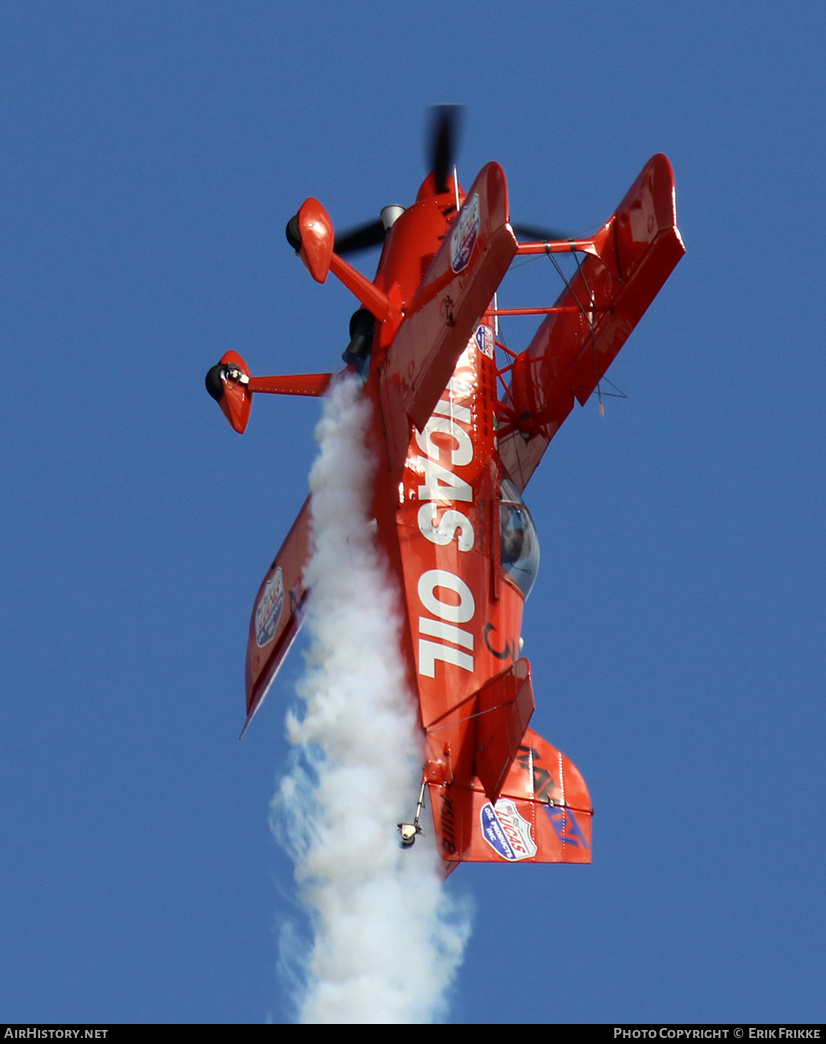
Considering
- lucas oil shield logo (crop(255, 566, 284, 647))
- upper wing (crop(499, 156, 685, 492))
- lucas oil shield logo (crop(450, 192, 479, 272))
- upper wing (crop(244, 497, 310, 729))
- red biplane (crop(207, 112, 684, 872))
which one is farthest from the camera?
lucas oil shield logo (crop(255, 566, 284, 647))

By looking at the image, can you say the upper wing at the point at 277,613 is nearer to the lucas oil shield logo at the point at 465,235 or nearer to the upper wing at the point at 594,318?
the upper wing at the point at 594,318

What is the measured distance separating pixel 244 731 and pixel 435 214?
800cm

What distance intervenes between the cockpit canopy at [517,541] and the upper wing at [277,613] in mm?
2878

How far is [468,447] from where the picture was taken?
26.5 m

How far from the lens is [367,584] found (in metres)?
25.7

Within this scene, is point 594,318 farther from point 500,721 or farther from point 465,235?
point 500,721

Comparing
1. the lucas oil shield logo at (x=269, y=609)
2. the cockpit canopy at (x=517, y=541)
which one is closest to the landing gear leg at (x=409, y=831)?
the cockpit canopy at (x=517, y=541)

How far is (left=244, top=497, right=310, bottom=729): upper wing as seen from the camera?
91.6 ft

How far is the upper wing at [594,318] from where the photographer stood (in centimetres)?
2541

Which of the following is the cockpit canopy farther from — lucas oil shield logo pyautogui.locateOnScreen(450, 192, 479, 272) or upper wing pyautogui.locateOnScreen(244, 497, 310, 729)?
lucas oil shield logo pyautogui.locateOnScreen(450, 192, 479, 272)

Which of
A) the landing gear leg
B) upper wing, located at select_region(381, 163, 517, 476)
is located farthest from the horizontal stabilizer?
upper wing, located at select_region(381, 163, 517, 476)

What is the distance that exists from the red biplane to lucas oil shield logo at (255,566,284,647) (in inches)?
1.5

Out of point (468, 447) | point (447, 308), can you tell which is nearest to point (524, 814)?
point (468, 447)
